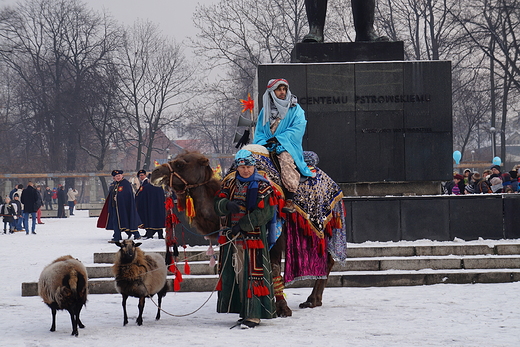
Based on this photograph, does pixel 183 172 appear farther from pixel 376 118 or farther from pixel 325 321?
pixel 376 118

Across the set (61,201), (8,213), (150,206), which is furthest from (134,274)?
(61,201)

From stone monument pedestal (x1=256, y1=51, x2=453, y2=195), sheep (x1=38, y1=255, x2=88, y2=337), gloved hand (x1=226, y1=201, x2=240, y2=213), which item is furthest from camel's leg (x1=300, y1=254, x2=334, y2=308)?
stone monument pedestal (x1=256, y1=51, x2=453, y2=195)

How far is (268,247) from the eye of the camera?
7.62 meters

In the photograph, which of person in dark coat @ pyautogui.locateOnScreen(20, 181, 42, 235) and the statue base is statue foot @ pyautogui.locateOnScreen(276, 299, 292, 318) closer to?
the statue base

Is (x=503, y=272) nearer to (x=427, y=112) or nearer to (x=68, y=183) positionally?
(x=427, y=112)

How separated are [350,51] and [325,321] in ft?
20.7

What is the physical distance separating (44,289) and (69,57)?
151 feet

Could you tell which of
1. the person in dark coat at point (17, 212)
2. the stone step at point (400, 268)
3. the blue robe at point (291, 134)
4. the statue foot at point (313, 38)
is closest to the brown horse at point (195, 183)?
the blue robe at point (291, 134)

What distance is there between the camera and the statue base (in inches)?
493

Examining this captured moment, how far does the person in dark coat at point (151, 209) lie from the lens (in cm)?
1867

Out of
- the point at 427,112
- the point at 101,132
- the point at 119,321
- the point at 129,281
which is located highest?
the point at 101,132

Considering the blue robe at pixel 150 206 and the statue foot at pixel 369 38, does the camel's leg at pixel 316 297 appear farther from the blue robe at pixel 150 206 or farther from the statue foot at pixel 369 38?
the blue robe at pixel 150 206

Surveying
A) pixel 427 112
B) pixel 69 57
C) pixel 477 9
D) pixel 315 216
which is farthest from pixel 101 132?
pixel 315 216

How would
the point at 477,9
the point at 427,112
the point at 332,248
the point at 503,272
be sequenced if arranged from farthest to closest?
the point at 477,9 → the point at 427,112 → the point at 503,272 → the point at 332,248
